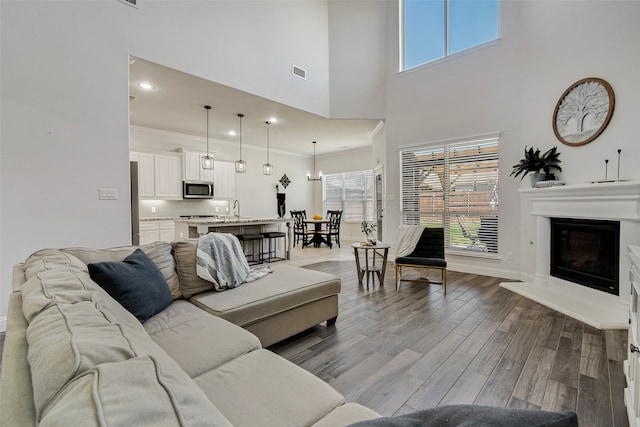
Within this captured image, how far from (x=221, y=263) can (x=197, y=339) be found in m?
0.91

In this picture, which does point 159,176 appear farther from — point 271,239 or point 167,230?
point 271,239

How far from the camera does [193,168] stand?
6.63 metres

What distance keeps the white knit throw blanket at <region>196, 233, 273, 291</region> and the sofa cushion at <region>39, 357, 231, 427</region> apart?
1804 millimetres

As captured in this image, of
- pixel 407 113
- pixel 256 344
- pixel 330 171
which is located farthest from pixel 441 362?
pixel 330 171

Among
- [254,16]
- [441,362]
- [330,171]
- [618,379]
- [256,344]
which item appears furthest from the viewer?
[330,171]

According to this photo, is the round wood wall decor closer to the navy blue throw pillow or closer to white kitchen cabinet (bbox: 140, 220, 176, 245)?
the navy blue throw pillow

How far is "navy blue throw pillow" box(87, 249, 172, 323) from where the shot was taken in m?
1.65

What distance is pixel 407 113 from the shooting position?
5453mm

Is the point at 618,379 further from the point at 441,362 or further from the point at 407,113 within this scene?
the point at 407,113

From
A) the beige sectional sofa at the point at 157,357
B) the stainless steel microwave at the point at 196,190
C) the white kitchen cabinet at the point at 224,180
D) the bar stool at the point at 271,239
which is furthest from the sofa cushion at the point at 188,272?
the white kitchen cabinet at the point at 224,180

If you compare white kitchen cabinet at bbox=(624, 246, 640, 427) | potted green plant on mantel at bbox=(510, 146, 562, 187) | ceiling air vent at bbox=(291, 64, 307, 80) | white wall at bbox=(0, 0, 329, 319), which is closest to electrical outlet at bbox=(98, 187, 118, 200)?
white wall at bbox=(0, 0, 329, 319)

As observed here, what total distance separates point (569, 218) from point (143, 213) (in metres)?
7.47

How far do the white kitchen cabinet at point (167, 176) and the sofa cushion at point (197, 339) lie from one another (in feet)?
16.4

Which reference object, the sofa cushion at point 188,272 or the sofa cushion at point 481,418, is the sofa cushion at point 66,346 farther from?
the sofa cushion at point 188,272
